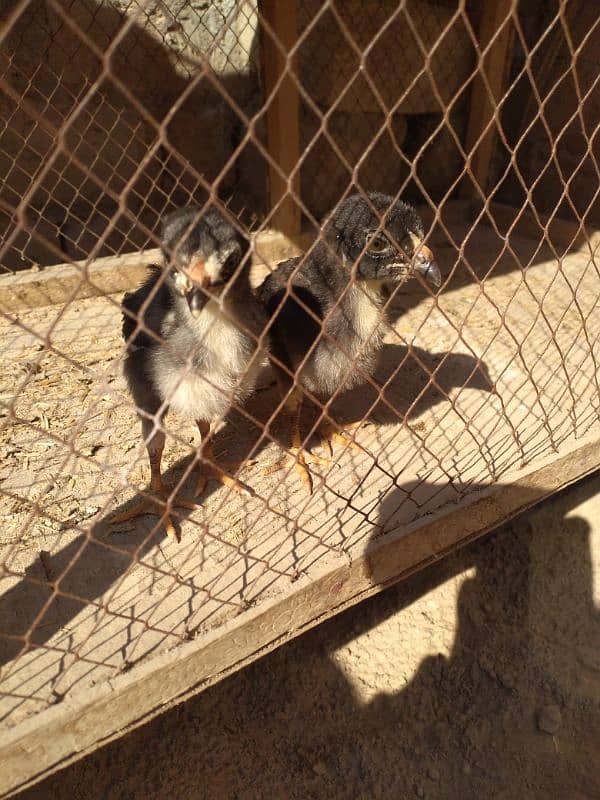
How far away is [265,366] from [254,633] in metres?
1.82

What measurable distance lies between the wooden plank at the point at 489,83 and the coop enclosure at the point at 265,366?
1.2 inches

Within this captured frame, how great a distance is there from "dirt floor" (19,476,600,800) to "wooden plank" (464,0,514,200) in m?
3.35

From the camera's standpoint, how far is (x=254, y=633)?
6.57 feet

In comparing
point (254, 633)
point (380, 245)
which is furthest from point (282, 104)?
point (254, 633)

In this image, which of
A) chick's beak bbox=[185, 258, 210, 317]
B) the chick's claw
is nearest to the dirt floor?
the chick's claw

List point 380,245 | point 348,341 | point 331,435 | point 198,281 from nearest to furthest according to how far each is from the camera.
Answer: point 198,281 → point 380,245 → point 348,341 → point 331,435

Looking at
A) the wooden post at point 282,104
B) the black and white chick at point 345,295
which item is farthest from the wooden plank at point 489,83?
the black and white chick at point 345,295

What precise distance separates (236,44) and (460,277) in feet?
10.0

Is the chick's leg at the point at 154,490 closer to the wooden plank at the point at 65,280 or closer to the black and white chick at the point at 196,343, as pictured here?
the black and white chick at the point at 196,343

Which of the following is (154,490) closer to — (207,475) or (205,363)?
(207,475)

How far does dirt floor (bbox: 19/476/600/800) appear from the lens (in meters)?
2.66

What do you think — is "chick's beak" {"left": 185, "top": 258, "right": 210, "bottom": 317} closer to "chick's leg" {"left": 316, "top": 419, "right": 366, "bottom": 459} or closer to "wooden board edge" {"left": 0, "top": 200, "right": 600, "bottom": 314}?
"chick's leg" {"left": 316, "top": 419, "right": 366, "bottom": 459}

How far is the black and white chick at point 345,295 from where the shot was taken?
8.00 feet

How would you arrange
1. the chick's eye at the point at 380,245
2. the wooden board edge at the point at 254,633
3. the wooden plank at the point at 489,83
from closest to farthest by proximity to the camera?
the wooden board edge at the point at 254,633, the chick's eye at the point at 380,245, the wooden plank at the point at 489,83
